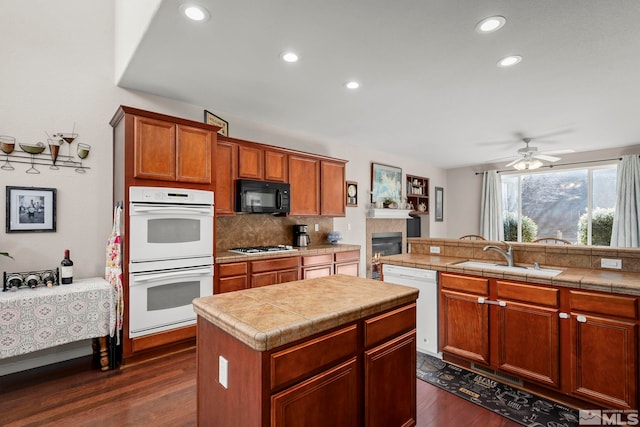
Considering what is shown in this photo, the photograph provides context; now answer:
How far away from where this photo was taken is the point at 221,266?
329 centimetres

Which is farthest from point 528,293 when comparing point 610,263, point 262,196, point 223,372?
point 262,196

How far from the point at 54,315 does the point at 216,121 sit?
239 centimetres

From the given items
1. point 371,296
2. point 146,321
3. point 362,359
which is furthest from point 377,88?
point 146,321

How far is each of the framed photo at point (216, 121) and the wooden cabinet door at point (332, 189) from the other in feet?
5.07

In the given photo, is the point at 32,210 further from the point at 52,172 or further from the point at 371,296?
the point at 371,296

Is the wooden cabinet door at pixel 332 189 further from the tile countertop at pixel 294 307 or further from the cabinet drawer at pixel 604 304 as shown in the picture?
the cabinet drawer at pixel 604 304

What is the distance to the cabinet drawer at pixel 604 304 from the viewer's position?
1.95 meters

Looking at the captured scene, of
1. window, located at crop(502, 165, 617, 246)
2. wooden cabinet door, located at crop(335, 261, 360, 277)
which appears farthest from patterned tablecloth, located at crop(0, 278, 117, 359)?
window, located at crop(502, 165, 617, 246)

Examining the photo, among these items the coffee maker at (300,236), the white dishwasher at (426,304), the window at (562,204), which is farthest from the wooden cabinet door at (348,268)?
the window at (562,204)

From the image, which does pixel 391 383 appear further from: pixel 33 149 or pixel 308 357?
pixel 33 149

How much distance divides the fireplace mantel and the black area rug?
341cm

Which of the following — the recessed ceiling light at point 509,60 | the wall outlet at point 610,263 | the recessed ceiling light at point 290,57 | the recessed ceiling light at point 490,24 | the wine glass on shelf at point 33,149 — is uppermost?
the recessed ceiling light at point 290,57

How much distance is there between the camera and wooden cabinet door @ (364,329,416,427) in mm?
1521

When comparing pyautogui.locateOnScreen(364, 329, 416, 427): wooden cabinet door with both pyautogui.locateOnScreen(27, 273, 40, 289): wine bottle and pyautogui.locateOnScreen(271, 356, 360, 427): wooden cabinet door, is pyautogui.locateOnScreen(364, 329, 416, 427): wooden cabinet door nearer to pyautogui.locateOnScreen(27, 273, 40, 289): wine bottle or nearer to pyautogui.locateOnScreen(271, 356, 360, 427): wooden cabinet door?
pyautogui.locateOnScreen(271, 356, 360, 427): wooden cabinet door
